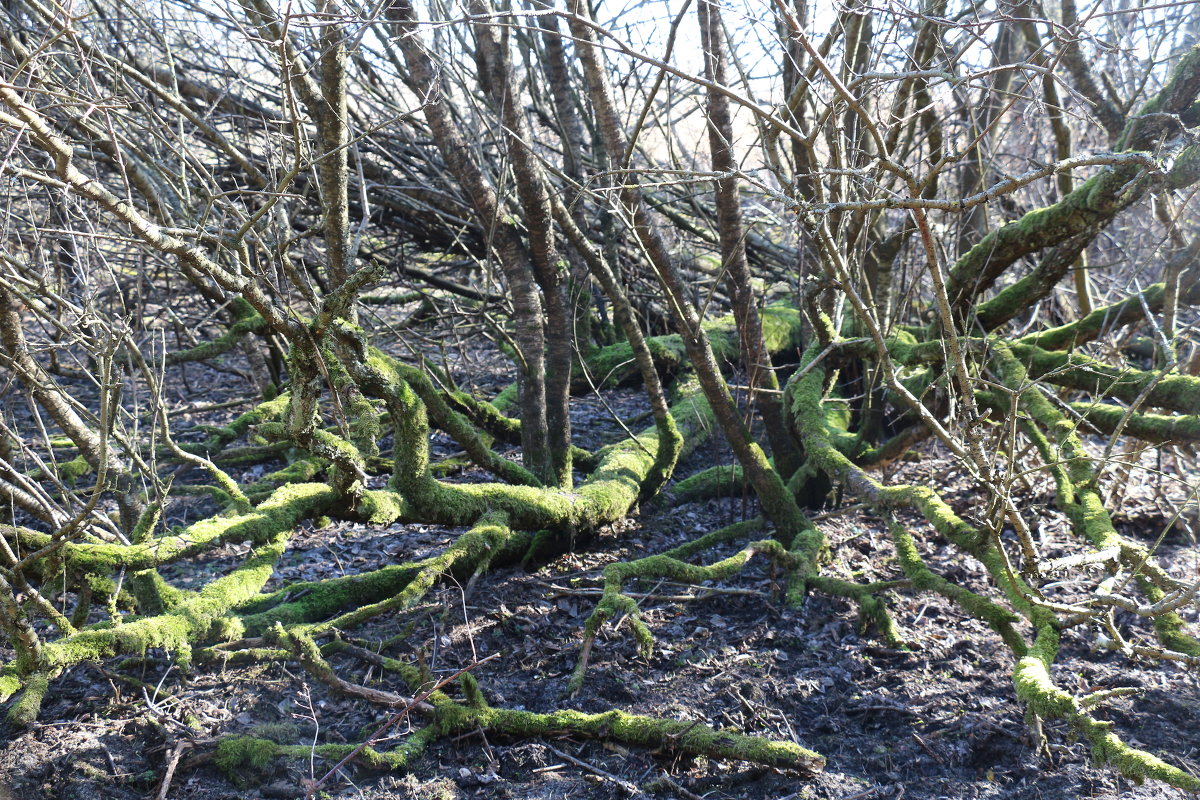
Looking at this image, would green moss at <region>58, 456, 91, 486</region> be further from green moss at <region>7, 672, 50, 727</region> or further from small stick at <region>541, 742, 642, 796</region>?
small stick at <region>541, 742, 642, 796</region>

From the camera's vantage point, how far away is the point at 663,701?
3.62m

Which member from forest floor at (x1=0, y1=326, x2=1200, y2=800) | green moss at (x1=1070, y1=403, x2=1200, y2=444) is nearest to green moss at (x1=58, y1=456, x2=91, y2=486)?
forest floor at (x1=0, y1=326, x2=1200, y2=800)

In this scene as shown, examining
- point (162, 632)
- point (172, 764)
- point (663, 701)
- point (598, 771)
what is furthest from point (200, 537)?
point (663, 701)

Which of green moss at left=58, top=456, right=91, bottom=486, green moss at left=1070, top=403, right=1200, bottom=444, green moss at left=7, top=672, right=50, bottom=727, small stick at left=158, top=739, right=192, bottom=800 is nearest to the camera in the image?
small stick at left=158, top=739, right=192, bottom=800

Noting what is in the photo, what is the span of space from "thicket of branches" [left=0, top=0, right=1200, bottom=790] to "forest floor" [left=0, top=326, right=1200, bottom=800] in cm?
14

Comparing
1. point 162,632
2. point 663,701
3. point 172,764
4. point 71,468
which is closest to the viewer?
point 172,764

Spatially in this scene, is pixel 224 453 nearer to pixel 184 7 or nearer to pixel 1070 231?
pixel 184 7

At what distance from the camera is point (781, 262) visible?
8586 mm

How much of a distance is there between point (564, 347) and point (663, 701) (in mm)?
2138

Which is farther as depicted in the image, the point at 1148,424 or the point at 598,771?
→ the point at 1148,424

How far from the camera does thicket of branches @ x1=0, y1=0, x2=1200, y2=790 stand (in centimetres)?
308

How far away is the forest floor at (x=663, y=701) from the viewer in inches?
121

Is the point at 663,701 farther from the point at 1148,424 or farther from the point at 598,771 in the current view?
the point at 1148,424

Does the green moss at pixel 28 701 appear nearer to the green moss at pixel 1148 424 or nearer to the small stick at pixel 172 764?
the small stick at pixel 172 764
